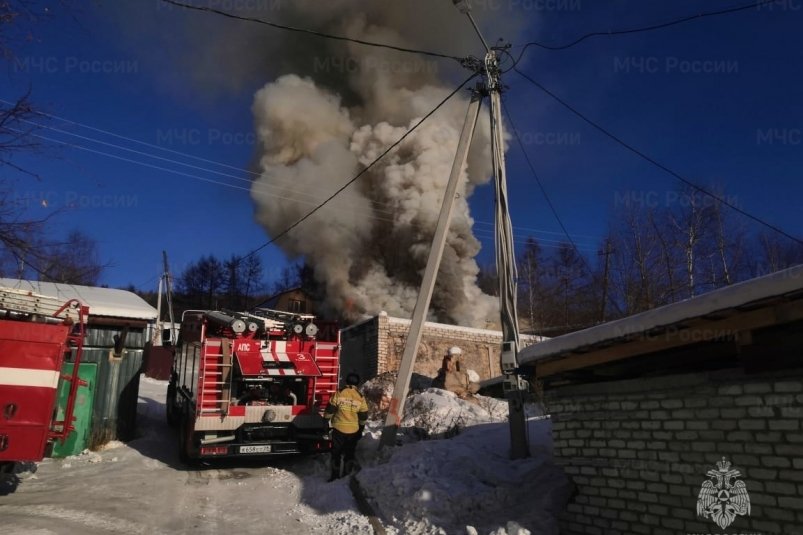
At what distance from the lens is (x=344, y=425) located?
7820mm

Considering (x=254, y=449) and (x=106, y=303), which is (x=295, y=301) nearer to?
(x=106, y=303)

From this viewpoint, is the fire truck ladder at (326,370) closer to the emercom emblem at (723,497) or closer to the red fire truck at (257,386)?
the red fire truck at (257,386)

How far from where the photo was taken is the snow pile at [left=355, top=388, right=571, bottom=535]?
550cm

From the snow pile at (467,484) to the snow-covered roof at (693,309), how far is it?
160 centimetres

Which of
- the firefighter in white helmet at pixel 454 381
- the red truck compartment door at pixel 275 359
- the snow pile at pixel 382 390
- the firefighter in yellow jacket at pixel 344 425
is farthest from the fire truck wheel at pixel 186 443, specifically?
the firefighter in white helmet at pixel 454 381

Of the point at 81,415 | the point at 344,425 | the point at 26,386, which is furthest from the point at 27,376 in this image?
the point at 344,425

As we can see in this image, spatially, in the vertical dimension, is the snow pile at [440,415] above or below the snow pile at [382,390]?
below

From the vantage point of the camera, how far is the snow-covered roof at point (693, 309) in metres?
3.44

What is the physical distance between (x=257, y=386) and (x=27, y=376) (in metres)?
3.21

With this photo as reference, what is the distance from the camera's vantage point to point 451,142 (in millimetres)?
27797

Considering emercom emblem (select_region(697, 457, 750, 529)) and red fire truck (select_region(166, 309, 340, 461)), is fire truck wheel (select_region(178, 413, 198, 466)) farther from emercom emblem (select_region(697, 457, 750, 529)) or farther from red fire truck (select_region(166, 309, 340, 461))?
emercom emblem (select_region(697, 457, 750, 529))

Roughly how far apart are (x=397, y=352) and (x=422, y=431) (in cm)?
901

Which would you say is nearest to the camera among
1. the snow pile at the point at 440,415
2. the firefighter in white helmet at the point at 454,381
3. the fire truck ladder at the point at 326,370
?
the fire truck ladder at the point at 326,370

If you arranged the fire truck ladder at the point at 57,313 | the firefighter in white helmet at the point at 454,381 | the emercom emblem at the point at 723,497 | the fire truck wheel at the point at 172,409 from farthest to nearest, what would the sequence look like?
the firefighter in white helmet at the point at 454,381, the fire truck wheel at the point at 172,409, the fire truck ladder at the point at 57,313, the emercom emblem at the point at 723,497
